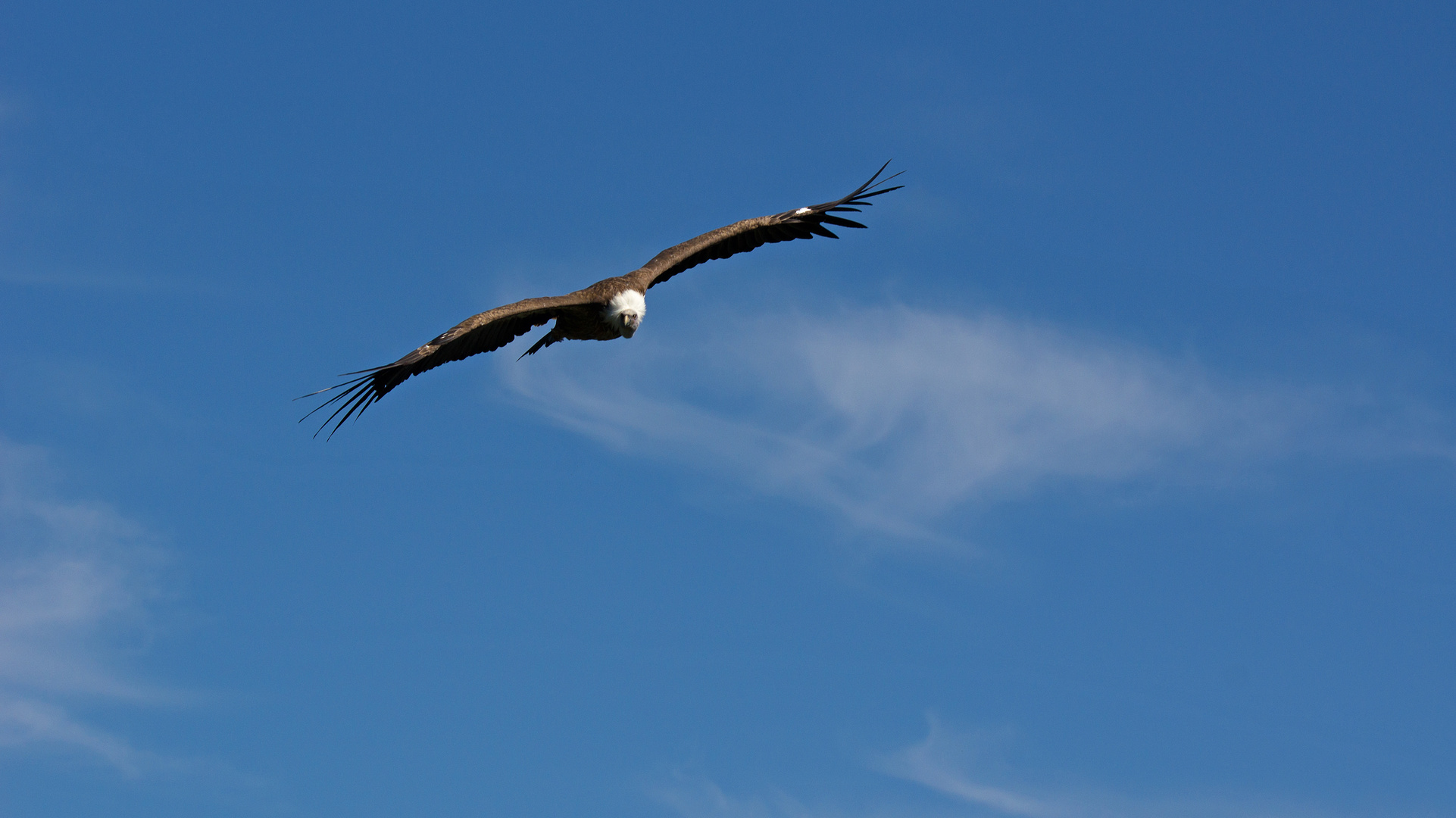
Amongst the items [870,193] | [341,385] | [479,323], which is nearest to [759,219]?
[870,193]

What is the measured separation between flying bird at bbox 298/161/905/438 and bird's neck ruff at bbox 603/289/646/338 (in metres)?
0.01

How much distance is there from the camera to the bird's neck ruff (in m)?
17.7

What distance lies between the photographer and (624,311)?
1772 cm

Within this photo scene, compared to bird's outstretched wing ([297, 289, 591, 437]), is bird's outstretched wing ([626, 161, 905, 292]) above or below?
above

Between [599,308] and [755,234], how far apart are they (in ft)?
12.1

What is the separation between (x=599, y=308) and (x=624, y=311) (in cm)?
38

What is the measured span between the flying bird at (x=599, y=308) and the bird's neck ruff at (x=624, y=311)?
0.03ft

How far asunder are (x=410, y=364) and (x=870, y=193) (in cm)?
801

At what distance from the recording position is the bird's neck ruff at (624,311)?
17734mm

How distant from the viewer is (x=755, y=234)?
20.4 m

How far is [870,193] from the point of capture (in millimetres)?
19938

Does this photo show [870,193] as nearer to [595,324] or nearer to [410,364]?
[595,324]

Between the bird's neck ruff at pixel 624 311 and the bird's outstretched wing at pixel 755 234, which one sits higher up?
the bird's outstretched wing at pixel 755 234

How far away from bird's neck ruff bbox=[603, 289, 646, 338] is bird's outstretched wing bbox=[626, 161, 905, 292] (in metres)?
1.32
